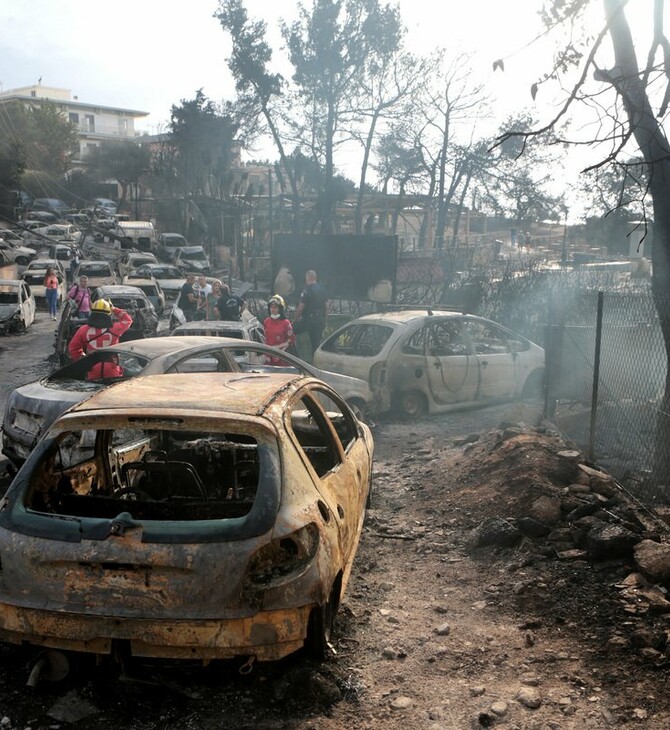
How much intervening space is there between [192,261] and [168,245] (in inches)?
275

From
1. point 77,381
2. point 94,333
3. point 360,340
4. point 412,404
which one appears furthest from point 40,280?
point 77,381

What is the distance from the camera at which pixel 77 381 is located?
8.34 metres

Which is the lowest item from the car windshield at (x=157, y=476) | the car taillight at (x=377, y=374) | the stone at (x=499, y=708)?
the stone at (x=499, y=708)

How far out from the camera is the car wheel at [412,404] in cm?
1125

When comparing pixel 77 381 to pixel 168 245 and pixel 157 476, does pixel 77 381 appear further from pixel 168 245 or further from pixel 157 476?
pixel 168 245

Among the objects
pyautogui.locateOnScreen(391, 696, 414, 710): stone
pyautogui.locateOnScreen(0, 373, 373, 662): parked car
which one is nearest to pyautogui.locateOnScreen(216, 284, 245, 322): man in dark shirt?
pyautogui.locateOnScreen(0, 373, 373, 662): parked car

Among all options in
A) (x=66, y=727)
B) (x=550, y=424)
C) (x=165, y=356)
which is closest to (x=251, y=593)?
(x=66, y=727)

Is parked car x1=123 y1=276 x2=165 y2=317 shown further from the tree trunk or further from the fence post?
the tree trunk

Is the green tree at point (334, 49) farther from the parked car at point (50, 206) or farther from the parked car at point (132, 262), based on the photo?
the parked car at point (50, 206)

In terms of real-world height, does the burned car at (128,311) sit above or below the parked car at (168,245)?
below

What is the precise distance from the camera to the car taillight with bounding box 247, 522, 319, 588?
3.73 m

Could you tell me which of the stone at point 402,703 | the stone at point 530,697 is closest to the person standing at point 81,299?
the stone at point 402,703

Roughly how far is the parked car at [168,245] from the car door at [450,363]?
113 ft

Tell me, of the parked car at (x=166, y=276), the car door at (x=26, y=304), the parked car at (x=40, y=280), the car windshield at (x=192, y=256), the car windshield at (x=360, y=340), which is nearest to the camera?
the car windshield at (x=360, y=340)
